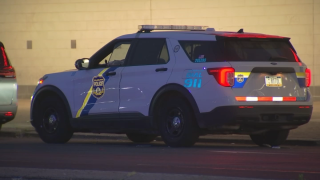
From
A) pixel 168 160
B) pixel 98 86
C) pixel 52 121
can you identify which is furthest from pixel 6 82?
pixel 168 160

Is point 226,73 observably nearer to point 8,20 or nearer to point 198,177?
point 198,177

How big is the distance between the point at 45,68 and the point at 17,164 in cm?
1909

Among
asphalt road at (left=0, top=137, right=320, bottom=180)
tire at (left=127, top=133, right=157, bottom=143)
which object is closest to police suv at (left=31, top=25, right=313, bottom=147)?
asphalt road at (left=0, top=137, right=320, bottom=180)

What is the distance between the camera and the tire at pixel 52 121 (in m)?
11.8

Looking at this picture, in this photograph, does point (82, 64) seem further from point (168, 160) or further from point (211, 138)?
point (168, 160)

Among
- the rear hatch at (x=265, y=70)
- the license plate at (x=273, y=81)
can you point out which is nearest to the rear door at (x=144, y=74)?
the rear hatch at (x=265, y=70)

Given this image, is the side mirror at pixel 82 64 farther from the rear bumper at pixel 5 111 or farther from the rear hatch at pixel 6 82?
the rear bumper at pixel 5 111

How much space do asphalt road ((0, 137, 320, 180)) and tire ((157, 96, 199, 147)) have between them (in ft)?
0.53

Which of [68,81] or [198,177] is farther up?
[68,81]

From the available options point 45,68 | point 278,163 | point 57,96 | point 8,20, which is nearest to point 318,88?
point 45,68

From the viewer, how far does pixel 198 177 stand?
6.98 meters

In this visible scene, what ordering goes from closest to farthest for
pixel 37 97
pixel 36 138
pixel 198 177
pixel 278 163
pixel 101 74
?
pixel 198 177 < pixel 278 163 < pixel 101 74 < pixel 37 97 < pixel 36 138

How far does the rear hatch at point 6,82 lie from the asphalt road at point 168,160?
205 centimetres

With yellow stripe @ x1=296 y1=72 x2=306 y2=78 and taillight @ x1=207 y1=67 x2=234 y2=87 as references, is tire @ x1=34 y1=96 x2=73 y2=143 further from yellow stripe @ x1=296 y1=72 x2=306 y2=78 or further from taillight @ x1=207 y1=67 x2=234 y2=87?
yellow stripe @ x1=296 y1=72 x2=306 y2=78
